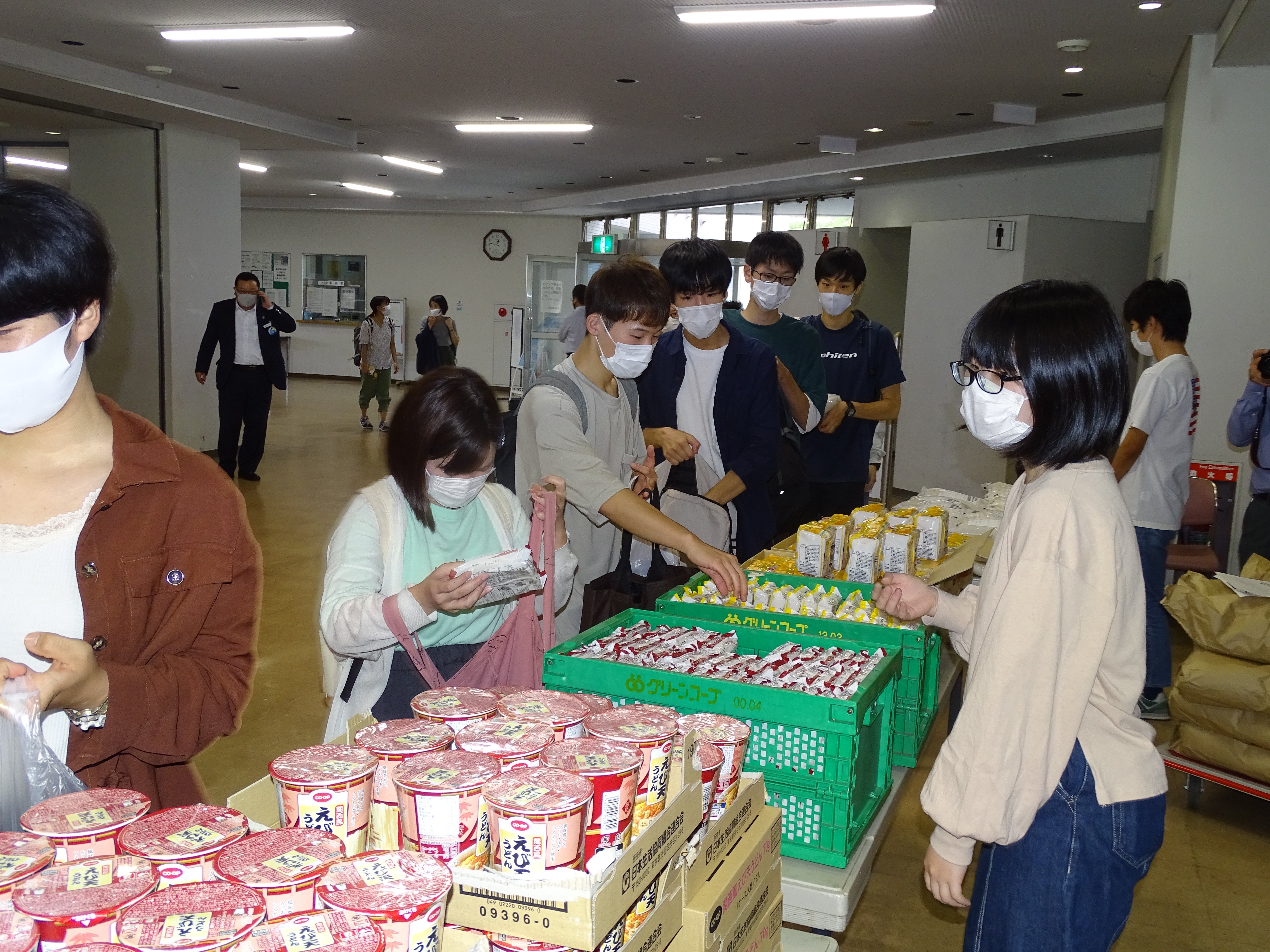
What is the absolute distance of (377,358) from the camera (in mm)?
13758

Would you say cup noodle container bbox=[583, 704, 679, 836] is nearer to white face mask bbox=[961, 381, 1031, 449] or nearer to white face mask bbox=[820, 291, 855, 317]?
white face mask bbox=[961, 381, 1031, 449]

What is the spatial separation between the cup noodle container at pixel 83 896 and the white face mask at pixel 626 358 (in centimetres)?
Result: 191

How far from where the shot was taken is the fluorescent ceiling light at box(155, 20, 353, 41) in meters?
6.88

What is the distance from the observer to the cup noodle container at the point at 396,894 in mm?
965

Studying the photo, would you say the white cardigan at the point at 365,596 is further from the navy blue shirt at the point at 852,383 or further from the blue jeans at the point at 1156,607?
the blue jeans at the point at 1156,607

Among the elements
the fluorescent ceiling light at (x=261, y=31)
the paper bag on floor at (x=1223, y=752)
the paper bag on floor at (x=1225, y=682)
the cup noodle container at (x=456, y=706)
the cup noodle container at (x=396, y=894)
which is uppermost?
the fluorescent ceiling light at (x=261, y=31)

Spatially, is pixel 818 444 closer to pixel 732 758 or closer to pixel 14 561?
pixel 732 758

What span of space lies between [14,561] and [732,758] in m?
1.05

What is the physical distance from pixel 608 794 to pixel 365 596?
3.53 ft

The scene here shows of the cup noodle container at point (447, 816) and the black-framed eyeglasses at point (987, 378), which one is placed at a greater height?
the black-framed eyeglasses at point (987, 378)

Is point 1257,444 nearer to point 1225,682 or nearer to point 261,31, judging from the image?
point 1225,682

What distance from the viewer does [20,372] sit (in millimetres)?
1276

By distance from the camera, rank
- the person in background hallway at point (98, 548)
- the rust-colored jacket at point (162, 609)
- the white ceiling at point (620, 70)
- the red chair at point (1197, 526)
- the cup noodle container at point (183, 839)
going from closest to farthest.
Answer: the cup noodle container at point (183, 839) → the person in background hallway at point (98, 548) → the rust-colored jacket at point (162, 609) → the red chair at point (1197, 526) → the white ceiling at point (620, 70)

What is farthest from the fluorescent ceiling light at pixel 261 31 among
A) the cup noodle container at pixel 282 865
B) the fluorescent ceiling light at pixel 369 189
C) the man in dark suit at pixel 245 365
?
the fluorescent ceiling light at pixel 369 189
